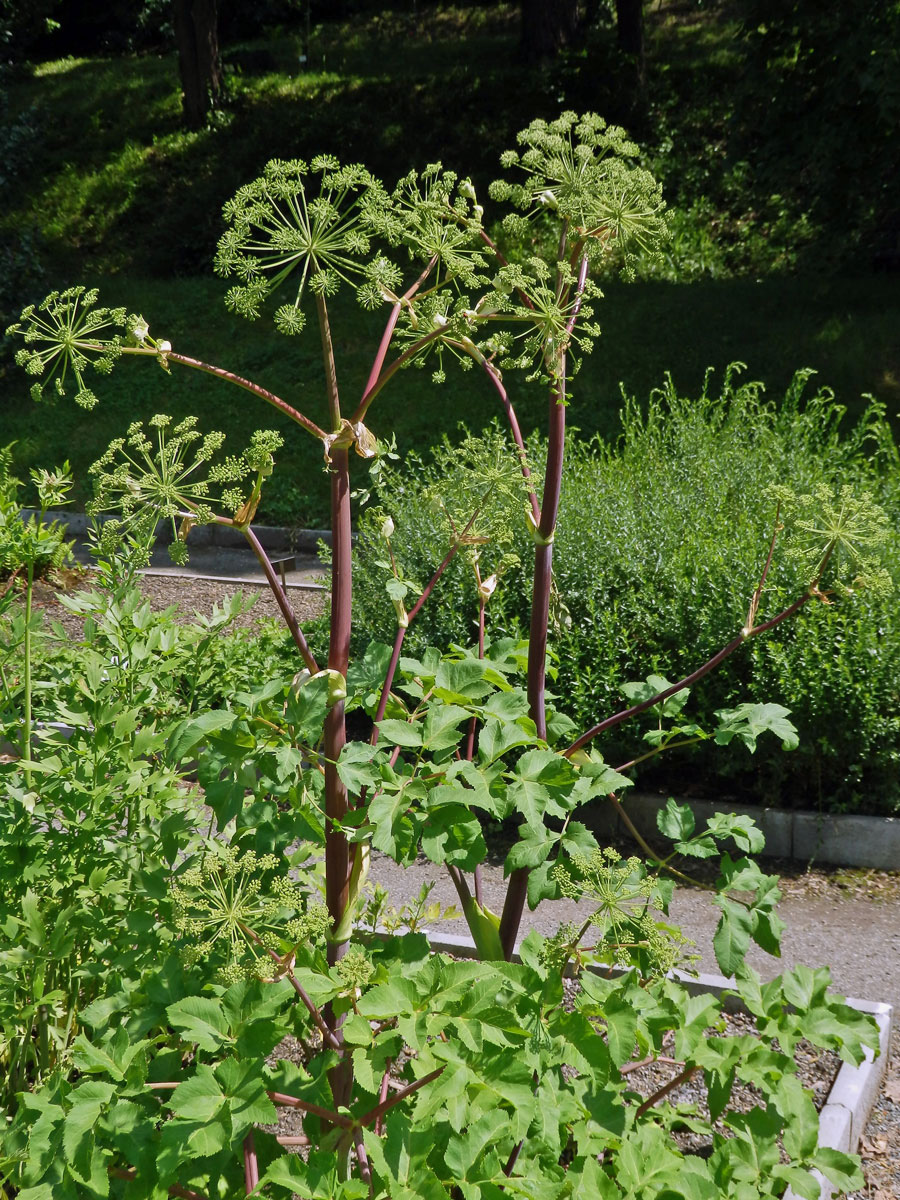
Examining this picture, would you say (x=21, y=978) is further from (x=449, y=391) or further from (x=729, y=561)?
(x=449, y=391)

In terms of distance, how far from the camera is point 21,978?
7.08 feet

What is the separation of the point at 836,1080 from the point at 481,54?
76.2 ft

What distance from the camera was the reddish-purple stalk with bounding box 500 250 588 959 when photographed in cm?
217

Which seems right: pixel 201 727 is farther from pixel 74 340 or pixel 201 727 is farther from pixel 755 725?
pixel 755 725

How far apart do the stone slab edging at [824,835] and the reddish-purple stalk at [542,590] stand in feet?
7.52

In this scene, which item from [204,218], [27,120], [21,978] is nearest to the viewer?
[21,978]

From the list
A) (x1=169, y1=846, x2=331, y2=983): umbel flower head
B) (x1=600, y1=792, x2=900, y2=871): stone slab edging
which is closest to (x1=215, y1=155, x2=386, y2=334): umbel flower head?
(x1=169, y1=846, x2=331, y2=983): umbel flower head

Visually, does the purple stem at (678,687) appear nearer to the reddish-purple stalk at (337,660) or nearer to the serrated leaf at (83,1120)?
the reddish-purple stalk at (337,660)

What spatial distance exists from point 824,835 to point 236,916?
3.64 meters

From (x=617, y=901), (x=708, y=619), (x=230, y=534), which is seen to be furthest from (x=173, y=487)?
(x=230, y=534)

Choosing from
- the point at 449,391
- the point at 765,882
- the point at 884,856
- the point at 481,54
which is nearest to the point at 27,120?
the point at 449,391

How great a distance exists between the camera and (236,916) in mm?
1576

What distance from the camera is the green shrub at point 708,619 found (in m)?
4.53

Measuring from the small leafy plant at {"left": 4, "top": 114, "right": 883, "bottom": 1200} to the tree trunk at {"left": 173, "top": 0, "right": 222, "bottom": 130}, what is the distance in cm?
2028
